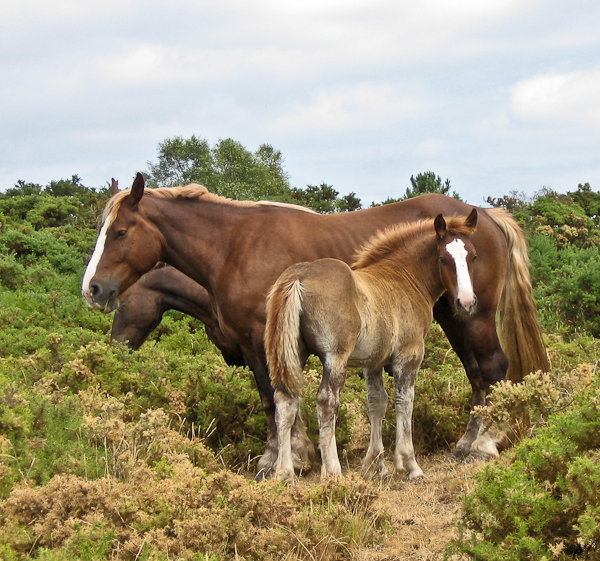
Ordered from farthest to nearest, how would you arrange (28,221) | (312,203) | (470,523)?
(312,203)
(28,221)
(470,523)

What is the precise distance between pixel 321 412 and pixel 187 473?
1191 millimetres

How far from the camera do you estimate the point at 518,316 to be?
23.1 feet

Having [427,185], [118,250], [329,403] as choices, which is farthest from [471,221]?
[427,185]

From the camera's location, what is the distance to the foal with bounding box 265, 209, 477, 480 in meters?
5.04

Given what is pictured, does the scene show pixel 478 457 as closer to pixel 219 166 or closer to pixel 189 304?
pixel 189 304

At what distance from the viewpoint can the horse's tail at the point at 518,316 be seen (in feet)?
23.0

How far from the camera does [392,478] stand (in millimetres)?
5633

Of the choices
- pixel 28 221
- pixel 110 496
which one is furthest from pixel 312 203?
pixel 110 496

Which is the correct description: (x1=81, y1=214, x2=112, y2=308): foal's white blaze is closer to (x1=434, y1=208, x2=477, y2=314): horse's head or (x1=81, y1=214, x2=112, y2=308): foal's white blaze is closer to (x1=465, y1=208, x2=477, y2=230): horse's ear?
(x1=434, y1=208, x2=477, y2=314): horse's head

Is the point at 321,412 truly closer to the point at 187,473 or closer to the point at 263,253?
the point at 187,473

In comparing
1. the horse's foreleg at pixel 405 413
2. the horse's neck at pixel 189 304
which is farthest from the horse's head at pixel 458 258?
the horse's neck at pixel 189 304

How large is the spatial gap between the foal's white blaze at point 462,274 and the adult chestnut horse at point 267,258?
0.54 ft

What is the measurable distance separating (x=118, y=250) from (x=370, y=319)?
7.41 feet

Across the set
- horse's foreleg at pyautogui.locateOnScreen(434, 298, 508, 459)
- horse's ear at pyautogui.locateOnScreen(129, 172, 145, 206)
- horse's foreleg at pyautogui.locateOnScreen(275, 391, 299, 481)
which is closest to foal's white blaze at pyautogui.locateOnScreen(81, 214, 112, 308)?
horse's ear at pyautogui.locateOnScreen(129, 172, 145, 206)
